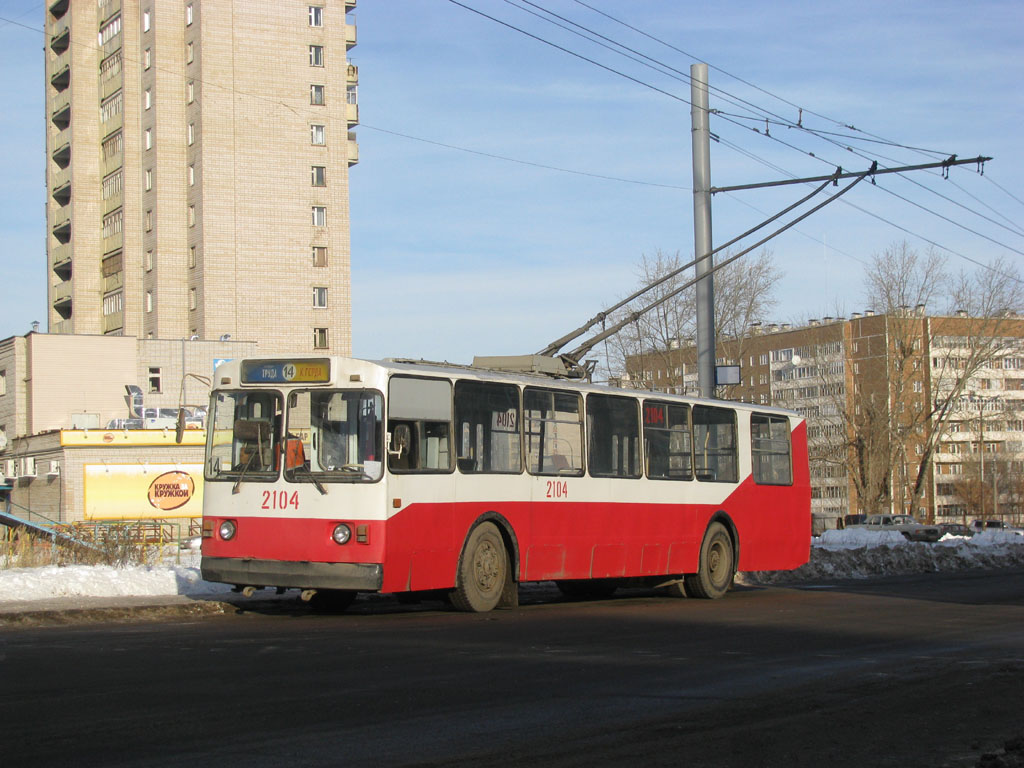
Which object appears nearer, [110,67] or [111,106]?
[110,67]

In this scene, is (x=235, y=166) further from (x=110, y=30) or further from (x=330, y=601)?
(x=330, y=601)

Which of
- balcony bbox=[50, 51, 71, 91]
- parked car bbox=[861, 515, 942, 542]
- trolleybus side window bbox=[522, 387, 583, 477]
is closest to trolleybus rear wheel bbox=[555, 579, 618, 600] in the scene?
trolleybus side window bbox=[522, 387, 583, 477]

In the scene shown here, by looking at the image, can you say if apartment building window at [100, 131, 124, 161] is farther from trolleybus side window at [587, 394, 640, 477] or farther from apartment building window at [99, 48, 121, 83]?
trolleybus side window at [587, 394, 640, 477]

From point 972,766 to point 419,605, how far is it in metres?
11.0

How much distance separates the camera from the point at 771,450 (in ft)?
69.3

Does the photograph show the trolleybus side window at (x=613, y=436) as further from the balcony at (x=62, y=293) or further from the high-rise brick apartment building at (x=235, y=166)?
the balcony at (x=62, y=293)

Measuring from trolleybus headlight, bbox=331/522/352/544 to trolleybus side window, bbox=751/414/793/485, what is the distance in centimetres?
866

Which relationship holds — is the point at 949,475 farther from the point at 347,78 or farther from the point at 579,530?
the point at 579,530

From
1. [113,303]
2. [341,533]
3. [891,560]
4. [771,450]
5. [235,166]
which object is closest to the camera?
[341,533]

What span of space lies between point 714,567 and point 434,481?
6594 mm

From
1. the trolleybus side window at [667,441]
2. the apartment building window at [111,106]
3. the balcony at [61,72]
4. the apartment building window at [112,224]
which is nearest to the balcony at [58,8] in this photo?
the balcony at [61,72]

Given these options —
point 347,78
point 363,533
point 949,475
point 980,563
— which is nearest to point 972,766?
point 363,533

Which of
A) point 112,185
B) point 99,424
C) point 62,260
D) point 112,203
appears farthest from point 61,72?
point 99,424

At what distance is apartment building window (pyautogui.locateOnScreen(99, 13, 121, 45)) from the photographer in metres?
75.8
